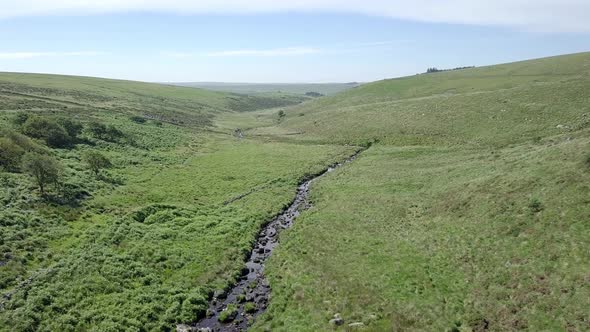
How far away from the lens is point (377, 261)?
29.8 metres

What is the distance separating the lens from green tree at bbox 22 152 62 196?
→ 132ft

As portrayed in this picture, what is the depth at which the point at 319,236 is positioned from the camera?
1398 inches

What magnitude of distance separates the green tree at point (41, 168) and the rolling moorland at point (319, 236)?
0.45 metres

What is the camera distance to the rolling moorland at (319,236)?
76.1 ft

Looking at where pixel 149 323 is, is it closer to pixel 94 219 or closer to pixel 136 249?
pixel 136 249

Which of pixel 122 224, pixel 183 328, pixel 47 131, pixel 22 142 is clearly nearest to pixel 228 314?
pixel 183 328

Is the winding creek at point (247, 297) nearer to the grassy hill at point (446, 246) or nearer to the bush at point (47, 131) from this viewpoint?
the grassy hill at point (446, 246)

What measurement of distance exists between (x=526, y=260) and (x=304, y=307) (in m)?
14.6

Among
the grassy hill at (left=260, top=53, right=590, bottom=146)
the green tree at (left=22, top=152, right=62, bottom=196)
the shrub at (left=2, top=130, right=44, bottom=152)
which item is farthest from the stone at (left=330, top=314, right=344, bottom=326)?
the grassy hill at (left=260, top=53, right=590, bottom=146)

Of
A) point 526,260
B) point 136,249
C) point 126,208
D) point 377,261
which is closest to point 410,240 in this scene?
point 377,261

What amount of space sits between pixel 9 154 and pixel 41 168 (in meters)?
11.4

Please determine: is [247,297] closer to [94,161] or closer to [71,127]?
[94,161]

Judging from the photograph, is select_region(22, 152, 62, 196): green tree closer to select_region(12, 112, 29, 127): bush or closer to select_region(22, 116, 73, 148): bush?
select_region(22, 116, 73, 148): bush

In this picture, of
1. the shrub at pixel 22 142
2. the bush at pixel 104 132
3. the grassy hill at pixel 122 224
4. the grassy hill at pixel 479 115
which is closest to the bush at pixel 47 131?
the grassy hill at pixel 122 224
